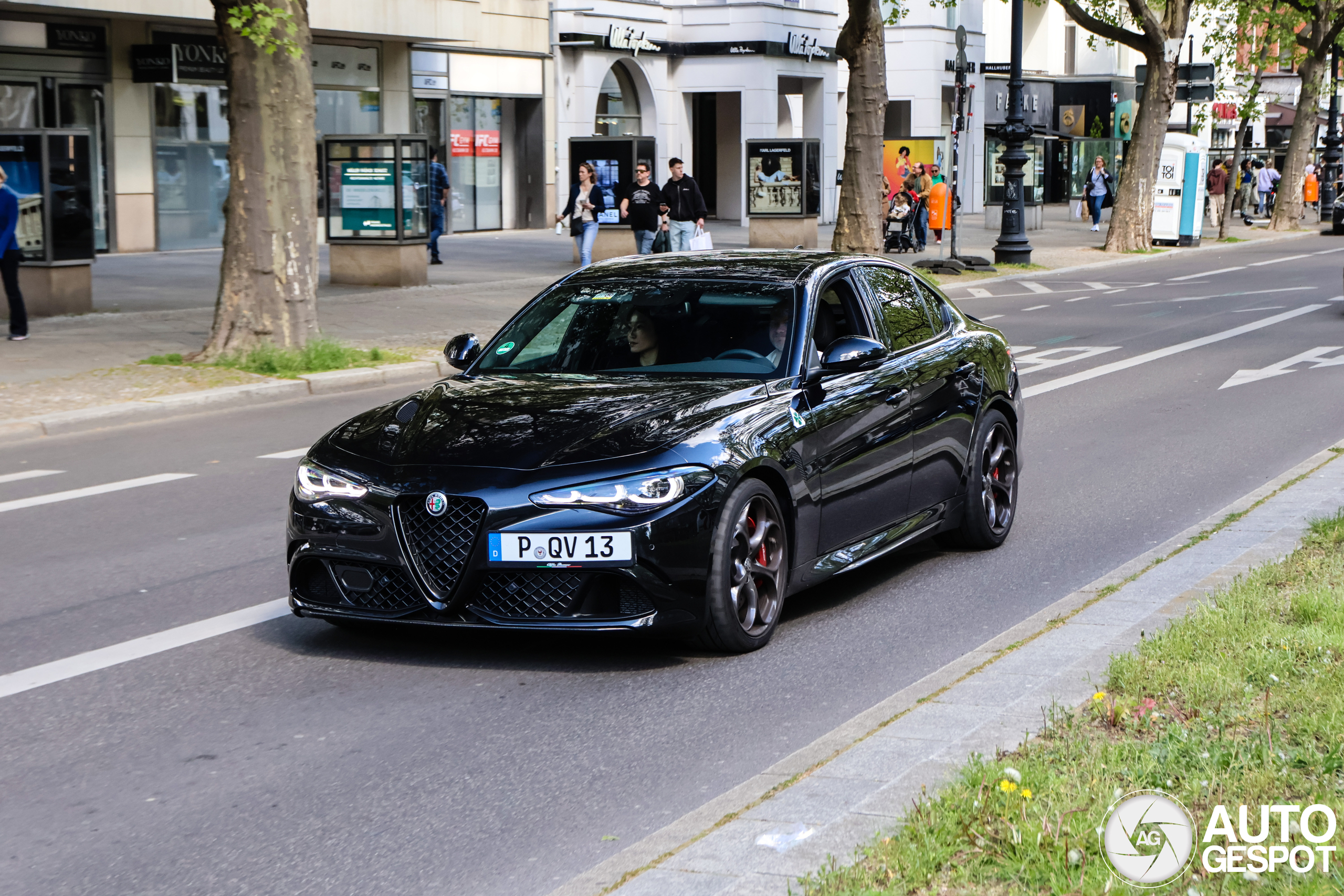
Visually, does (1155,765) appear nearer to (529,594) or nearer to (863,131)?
(529,594)

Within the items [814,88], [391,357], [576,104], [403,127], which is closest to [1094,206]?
[814,88]

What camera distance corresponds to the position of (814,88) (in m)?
47.6

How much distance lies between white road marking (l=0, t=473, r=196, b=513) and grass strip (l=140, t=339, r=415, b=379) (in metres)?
4.25

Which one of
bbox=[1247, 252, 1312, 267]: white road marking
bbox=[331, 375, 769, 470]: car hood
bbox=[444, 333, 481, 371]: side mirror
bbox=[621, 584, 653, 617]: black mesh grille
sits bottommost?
bbox=[621, 584, 653, 617]: black mesh grille

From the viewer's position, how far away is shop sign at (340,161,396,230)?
23.4m

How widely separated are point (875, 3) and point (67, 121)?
44.7 feet

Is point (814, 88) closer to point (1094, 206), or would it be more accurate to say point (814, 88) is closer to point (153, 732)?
point (1094, 206)

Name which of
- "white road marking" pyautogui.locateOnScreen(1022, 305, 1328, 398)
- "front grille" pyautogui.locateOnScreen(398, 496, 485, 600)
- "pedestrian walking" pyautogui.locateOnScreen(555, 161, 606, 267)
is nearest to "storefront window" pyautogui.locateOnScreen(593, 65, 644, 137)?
"pedestrian walking" pyautogui.locateOnScreen(555, 161, 606, 267)

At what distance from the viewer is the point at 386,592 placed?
19.3 ft

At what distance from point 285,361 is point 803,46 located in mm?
32698

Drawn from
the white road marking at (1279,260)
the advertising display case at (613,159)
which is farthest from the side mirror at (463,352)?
the white road marking at (1279,260)

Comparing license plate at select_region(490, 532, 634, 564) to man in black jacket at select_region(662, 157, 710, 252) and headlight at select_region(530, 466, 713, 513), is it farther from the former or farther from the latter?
man in black jacket at select_region(662, 157, 710, 252)

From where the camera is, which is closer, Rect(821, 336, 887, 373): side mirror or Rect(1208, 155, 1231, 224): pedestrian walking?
Rect(821, 336, 887, 373): side mirror

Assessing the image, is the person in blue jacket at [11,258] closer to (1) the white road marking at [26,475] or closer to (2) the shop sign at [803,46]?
(1) the white road marking at [26,475]
